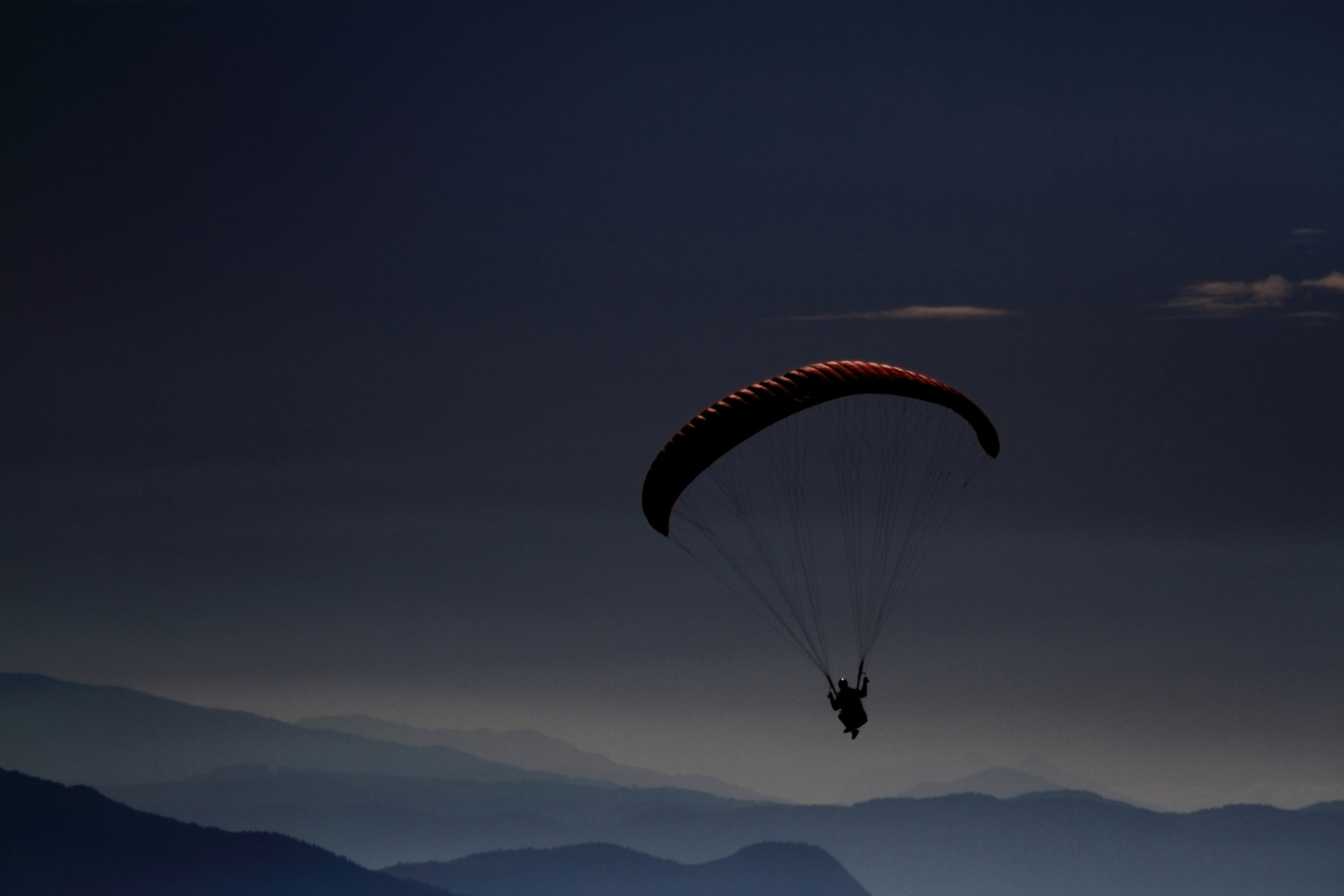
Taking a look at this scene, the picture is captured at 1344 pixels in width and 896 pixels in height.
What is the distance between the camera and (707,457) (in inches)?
1531

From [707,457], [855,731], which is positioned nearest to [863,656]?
[855,731]

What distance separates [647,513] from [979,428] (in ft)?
33.0

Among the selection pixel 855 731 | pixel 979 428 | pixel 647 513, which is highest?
pixel 979 428

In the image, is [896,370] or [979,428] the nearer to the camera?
[896,370]

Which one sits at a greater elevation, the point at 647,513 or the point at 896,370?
the point at 896,370

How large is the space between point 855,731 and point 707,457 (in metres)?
8.13

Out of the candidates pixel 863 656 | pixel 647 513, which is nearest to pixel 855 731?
pixel 863 656

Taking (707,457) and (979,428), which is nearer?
(707,457)

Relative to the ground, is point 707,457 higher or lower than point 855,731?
higher

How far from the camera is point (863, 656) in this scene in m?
39.2

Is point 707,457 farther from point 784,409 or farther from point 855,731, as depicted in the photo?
point 855,731

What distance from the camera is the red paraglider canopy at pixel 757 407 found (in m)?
38.4

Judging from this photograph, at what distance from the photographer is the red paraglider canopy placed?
38.4 metres

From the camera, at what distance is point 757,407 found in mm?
38312
